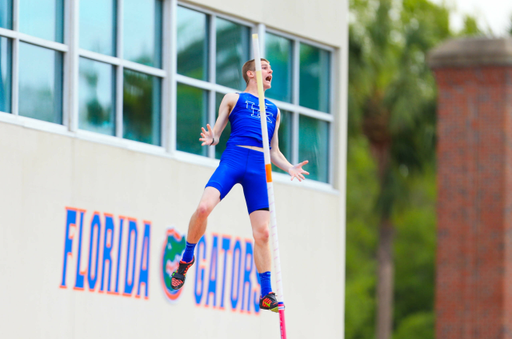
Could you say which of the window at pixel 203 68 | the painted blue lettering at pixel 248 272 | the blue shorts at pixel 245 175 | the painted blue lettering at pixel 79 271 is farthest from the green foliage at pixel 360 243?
the blue shorts at pixel 245 175

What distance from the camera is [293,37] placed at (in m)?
19.0

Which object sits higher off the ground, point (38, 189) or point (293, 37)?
point (293, 37)

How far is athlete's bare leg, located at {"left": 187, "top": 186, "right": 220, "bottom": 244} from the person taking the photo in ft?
34.3

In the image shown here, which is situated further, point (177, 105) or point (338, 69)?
point (338, 69)

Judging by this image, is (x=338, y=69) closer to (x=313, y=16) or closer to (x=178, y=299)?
(x=313, y=16)

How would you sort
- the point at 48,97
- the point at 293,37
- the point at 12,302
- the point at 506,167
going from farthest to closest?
1. the point at 506,167
2. the point at 293,37
3. the point at 48,97
4. the point at 12,302

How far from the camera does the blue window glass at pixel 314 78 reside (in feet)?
63.5

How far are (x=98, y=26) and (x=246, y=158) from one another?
5.47 metres

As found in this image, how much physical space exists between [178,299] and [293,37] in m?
5.15

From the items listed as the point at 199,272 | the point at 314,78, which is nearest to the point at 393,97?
the point at 314,78

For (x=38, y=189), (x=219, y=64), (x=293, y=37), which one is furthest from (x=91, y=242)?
(x=293, y=37)

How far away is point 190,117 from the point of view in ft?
55.6

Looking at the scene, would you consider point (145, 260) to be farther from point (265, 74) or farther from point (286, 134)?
point (265, 74)

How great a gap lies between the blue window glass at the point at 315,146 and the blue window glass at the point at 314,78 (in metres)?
0.30
